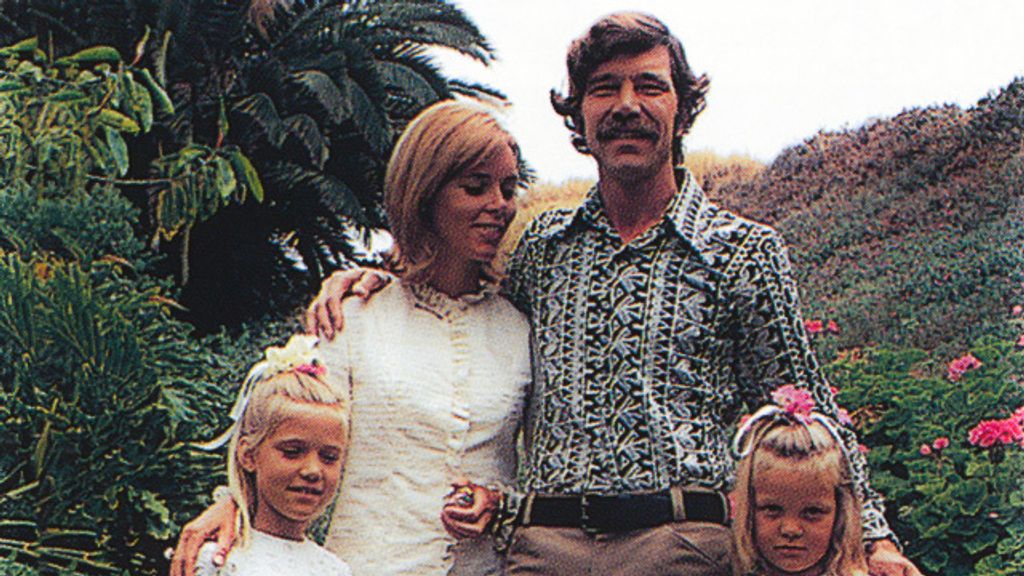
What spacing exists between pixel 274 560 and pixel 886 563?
135 cm

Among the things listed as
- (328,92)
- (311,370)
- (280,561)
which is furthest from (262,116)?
(280,561)

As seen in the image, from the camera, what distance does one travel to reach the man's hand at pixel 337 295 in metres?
3.10

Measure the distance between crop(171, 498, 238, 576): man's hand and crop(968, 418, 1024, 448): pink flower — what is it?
424 centimetres

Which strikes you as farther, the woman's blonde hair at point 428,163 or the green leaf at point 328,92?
the green leaf at point 328,92

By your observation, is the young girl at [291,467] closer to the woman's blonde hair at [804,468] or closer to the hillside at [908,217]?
the woman's blonde hair at [804,468]

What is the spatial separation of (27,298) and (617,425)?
358 cm

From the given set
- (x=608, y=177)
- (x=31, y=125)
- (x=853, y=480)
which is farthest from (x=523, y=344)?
(x=31, y=125)

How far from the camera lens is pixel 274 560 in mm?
3020

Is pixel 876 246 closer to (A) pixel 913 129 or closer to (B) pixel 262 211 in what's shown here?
(A) pixel 913 129

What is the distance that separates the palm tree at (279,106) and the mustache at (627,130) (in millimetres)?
8369

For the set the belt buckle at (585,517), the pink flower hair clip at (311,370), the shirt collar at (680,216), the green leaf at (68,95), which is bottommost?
the belt buckle at (585,517)

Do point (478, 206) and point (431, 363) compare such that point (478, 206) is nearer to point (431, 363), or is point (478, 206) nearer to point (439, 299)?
point (439, 299)

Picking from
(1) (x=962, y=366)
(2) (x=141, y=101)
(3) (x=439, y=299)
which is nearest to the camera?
(3) (x=439, y=299)

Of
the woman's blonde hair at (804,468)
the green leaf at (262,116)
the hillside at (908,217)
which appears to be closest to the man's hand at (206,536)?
the woman's blonde hair at (804,468)
